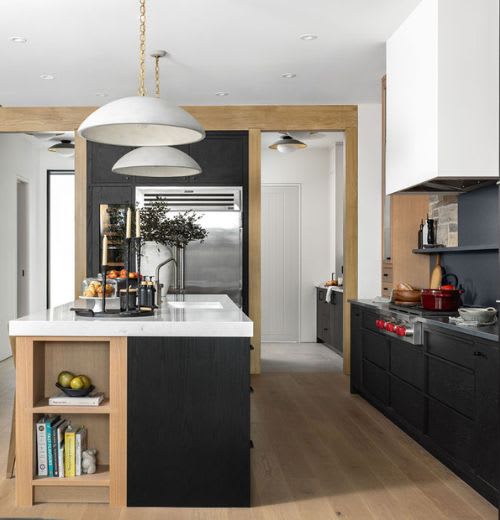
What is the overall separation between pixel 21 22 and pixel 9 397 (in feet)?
9.94

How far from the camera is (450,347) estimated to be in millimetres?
3689

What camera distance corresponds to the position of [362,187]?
6910mm

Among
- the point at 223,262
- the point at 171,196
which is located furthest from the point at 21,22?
the point at 223,262

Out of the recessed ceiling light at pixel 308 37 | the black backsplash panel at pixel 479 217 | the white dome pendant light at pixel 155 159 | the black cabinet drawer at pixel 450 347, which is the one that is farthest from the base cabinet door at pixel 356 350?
the recessed ceiling light at pixel 308 37

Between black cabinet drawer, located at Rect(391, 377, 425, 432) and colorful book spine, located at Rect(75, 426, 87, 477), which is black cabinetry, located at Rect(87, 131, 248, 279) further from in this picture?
colorful book spine, located at Rect(75, 426, 87, 477)

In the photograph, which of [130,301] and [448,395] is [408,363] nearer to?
[448,395]

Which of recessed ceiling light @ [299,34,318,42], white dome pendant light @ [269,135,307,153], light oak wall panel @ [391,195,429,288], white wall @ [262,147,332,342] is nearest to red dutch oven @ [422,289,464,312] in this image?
light oak wall panel @ [391,195,429,288]

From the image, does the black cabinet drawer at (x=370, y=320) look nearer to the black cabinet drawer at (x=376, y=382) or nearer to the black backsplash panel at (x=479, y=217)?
the black cabinet drawer at (x=376, y=382)

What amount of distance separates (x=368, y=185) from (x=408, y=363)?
290cm

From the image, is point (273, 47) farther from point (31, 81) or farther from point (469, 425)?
point (469, 425)

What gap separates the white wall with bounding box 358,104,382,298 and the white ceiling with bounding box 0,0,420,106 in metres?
0.25

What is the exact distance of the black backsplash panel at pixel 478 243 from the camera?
4469mm

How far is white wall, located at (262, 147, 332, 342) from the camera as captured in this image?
9.46m

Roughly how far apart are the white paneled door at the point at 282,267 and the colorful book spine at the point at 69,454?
20.9 ft
